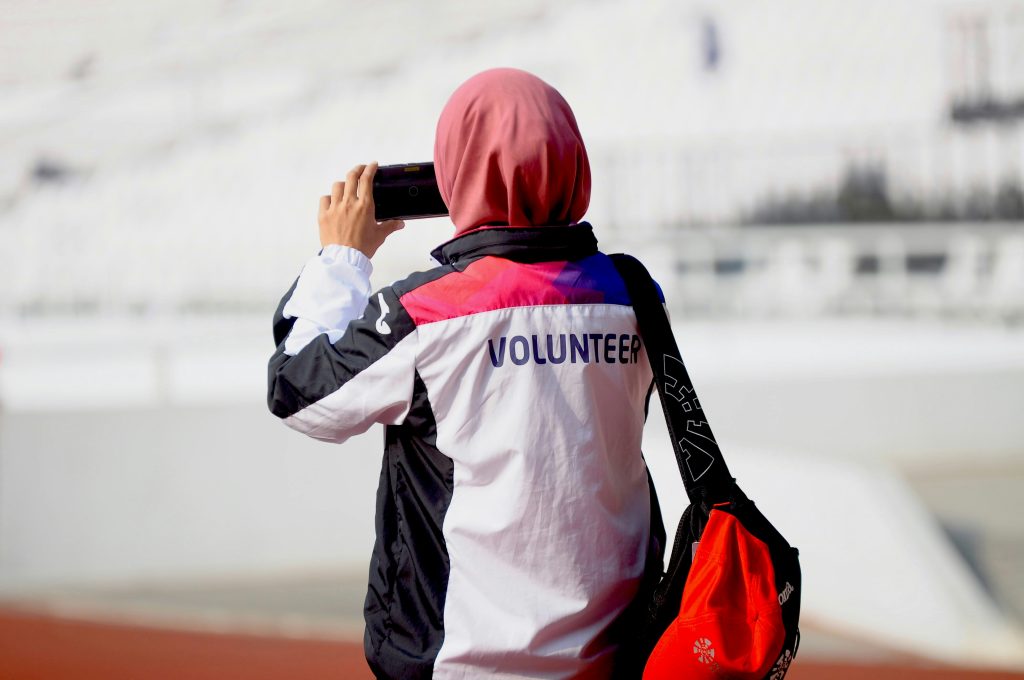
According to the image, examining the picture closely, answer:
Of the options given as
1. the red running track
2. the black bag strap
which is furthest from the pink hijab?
the red running track

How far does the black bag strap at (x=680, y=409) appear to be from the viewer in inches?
45.7

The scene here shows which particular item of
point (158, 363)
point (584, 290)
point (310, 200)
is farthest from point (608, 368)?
point (310, 200)

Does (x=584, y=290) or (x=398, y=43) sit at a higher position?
(x=398, y=43)

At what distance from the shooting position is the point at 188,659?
11.4 feet

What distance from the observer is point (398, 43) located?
5.79m

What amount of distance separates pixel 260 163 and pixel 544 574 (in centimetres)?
495

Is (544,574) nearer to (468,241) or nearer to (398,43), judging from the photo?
(468,241)

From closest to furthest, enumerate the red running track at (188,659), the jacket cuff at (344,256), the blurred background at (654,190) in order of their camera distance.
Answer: the jacket cuff at (344,256) → the red running track at (188,659) → the blurred background at (654,190)

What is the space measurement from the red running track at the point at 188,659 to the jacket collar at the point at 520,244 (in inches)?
93.1

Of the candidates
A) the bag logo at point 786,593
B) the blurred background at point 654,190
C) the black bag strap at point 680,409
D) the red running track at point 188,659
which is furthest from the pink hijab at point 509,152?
the blurred background at point 654,190

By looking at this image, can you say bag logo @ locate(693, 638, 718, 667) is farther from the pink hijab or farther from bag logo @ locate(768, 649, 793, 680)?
the pink hijab

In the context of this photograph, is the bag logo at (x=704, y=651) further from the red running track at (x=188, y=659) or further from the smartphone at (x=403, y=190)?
the red running track at (x=188, y=659)

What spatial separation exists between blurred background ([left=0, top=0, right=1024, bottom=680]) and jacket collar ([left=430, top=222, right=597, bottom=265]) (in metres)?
3.40

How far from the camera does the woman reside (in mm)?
1126
